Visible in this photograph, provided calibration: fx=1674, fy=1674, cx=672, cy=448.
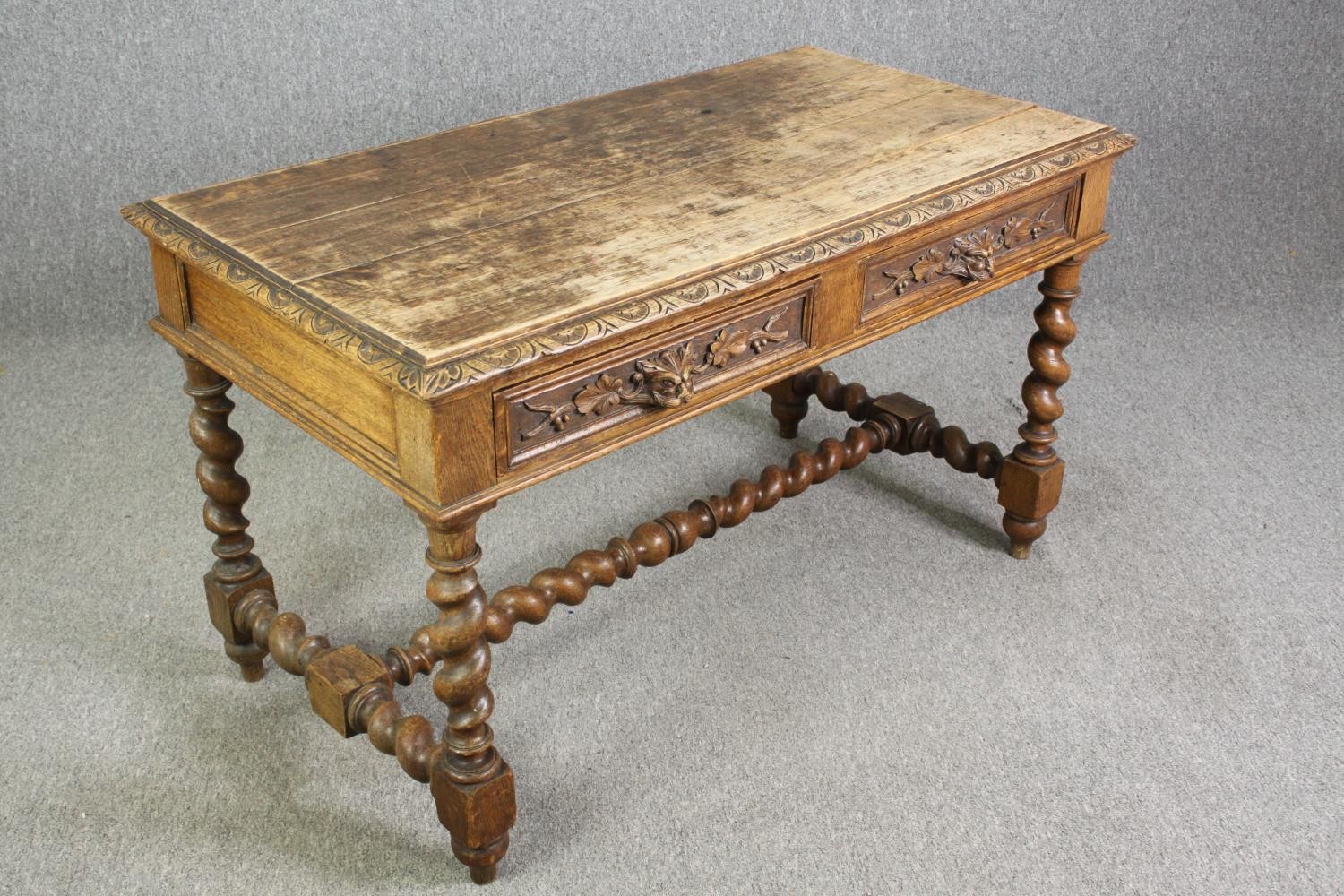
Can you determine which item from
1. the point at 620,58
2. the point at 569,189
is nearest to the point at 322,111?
the point at 620,58

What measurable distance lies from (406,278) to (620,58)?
1.73 metres

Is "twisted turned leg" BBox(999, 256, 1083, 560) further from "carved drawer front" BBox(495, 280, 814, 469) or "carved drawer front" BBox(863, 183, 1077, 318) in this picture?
"carved drawer front" BBox(495, 280, 814, 469)

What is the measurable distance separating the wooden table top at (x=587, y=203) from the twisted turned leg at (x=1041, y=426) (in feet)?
0.93

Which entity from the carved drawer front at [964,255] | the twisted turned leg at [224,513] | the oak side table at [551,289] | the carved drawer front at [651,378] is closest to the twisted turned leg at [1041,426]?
the oak side table at [551,289]

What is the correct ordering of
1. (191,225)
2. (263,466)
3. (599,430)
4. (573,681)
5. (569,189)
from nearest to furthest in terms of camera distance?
(599,430), (191,225), (569,189), (573,681), (263,466)

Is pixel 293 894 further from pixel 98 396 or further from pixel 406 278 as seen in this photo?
pixel 98 396

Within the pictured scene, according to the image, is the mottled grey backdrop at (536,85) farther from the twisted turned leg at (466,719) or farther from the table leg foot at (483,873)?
the table leg foot at (483,873)

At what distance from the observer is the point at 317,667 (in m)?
2.32

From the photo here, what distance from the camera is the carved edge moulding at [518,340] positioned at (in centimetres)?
182

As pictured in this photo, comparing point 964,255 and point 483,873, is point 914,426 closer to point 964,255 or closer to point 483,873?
point 964,255

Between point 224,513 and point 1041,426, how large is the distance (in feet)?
4.39

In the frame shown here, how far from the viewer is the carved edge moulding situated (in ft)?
5.98

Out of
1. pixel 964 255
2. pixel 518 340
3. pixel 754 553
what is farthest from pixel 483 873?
pixel 964 255

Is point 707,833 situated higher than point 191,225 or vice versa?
point 191,225
